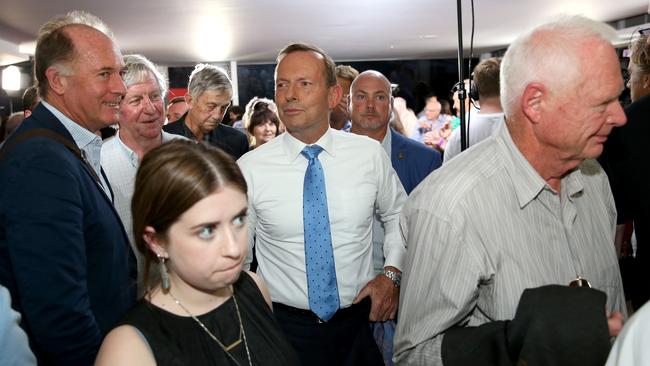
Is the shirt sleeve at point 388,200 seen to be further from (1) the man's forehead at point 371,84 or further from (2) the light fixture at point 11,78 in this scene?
(2) the light fixture at point 11,78

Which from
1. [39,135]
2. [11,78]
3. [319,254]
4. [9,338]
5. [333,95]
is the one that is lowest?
[319,254]

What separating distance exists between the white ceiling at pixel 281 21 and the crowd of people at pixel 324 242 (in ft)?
18.0

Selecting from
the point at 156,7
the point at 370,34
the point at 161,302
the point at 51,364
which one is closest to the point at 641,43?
the point at 161,302

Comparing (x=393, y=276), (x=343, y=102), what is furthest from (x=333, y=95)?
(x=343, y=102)

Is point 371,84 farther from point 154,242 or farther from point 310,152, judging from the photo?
point 154,242

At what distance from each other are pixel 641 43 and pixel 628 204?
0.92m

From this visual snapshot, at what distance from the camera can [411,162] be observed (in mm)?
3033

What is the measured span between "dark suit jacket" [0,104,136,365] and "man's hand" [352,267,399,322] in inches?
35.1

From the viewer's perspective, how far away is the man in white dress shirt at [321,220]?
2.05 meters

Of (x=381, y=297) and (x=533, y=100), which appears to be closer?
(x=533, y=100)

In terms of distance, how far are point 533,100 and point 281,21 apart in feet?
25.2

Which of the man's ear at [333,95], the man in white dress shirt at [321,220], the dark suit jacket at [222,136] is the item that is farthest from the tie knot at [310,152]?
the dark suit jacket at [222,136]

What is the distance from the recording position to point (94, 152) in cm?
187

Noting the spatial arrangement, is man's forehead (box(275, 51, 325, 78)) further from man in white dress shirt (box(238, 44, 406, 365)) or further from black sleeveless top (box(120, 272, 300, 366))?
black sleeveless top (box(120, 272, 300, 366))
